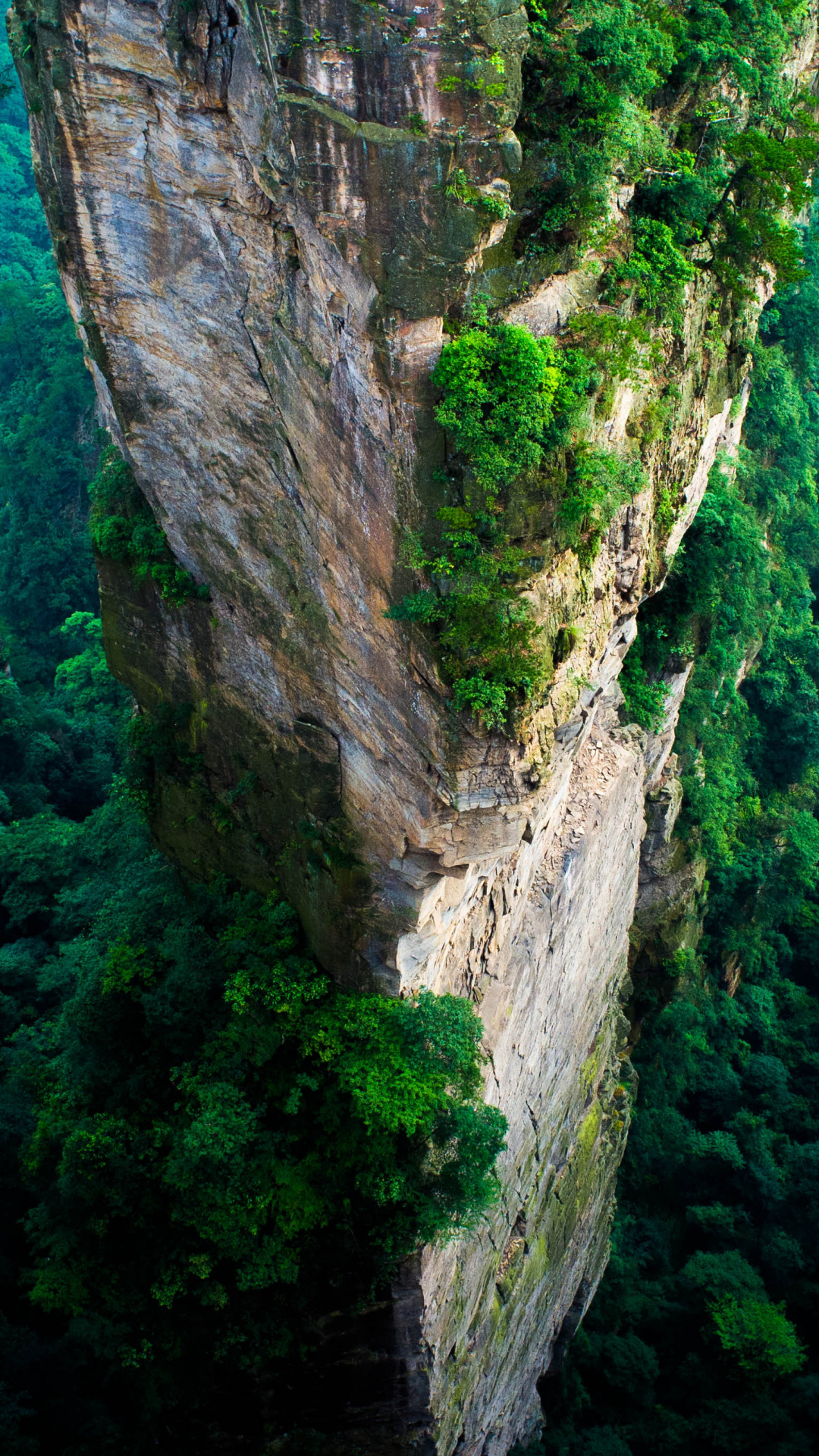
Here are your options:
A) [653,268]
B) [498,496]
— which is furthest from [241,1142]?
[653,268]

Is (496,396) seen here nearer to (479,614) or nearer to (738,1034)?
(479,614)

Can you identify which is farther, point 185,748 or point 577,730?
point 185,748

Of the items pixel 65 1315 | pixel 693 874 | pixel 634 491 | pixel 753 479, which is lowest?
pixel 693 874

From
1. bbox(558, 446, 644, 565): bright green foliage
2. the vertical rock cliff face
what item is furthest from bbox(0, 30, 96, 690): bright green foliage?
bbox(558, 446, 644, 565): bright green foliage

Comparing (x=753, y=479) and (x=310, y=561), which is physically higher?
(x=310, y=561)

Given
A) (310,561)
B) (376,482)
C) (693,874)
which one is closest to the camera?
(376,482)

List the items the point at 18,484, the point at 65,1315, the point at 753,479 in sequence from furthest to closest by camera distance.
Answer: the point at 18,484
the point at 753,479
the point at 65,1315

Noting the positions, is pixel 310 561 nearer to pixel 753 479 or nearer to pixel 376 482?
pixel 376 482

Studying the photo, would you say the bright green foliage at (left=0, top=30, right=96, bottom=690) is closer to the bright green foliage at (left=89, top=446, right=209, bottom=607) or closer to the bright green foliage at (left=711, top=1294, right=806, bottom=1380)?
the bright green foliage at (left=89, top=446, right=209, bottom=607)

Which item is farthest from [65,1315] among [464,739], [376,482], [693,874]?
[693,874]
